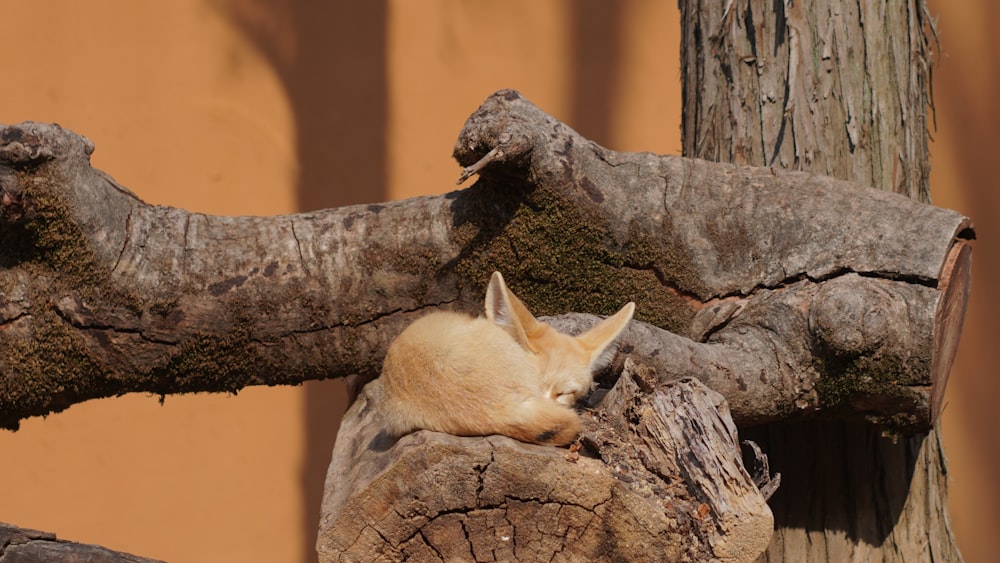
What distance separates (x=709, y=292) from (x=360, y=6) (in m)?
3.39

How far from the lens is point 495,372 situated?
246cm

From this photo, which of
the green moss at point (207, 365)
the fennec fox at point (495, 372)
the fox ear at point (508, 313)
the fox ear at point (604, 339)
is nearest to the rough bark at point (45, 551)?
the fennec fox at point (495, 372)

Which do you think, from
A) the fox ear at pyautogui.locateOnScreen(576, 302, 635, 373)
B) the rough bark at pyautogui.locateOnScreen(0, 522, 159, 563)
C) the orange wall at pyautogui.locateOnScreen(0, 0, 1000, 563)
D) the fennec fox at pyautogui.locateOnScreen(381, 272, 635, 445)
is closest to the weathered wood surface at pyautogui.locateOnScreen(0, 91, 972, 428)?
the fox ear at pyautogui.locateOnScreen(576, 302, 635, 373)

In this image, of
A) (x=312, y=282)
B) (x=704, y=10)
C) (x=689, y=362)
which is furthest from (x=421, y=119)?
(x=689, y=362)

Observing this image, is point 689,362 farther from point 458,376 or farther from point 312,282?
point 312,282

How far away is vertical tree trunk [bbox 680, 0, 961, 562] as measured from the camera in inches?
148

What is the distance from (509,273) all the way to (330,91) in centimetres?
302

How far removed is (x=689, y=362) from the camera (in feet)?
9.97

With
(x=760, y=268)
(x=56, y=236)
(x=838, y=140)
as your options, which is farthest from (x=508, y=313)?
(x=838, y=140)

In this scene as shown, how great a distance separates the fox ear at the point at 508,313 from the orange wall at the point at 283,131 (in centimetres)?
347

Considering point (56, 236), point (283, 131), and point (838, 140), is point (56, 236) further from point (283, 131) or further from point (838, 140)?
point (283, 131)

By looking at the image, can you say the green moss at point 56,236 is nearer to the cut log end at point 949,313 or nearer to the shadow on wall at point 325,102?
the cut log end at point 949,313

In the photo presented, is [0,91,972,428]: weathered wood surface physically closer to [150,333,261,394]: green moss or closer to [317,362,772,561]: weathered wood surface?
[150,333,261,394]: green moss

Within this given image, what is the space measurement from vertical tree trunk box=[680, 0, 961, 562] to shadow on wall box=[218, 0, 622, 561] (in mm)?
2280
